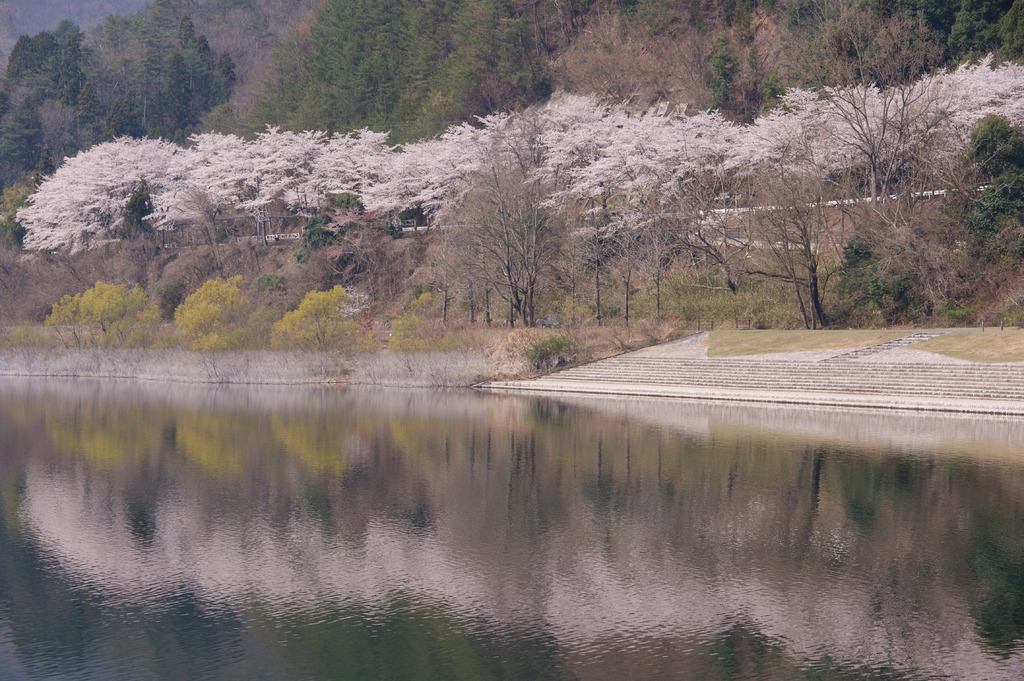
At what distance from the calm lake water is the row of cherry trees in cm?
2379

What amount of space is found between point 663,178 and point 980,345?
101ft

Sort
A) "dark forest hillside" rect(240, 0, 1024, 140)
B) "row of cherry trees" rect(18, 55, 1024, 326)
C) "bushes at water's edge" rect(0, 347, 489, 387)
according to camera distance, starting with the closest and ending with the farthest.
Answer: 1. "bushes at water's edge" rect(0, 347, 489, 387)
2. "row of cherry trees" rect(18, 55, 1024, 326)
3. "dark forest hillside" rect(240, 0, 1024, 140)

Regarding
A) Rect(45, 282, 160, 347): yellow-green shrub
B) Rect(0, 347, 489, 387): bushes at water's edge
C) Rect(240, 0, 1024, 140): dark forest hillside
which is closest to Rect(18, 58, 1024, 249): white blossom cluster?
Rect(240, 0, 1024, 140): dark forest hillside

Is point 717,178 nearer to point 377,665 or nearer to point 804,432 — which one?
point 804,432

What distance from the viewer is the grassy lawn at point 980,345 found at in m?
41.0

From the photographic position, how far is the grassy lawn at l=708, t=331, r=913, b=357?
46.9 metres

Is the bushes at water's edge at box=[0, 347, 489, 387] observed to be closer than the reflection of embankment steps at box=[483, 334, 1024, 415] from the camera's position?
No

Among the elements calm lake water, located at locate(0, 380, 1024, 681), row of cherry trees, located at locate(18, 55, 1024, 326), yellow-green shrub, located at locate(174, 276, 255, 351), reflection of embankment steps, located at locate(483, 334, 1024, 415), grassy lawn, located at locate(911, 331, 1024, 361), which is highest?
row of cherry trees, located at locate(18, 55, 1024, 326)

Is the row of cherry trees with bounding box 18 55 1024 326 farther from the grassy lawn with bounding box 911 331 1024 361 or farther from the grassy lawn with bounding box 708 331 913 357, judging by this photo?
the grassy lawn with bounding box 911 331 1024 361

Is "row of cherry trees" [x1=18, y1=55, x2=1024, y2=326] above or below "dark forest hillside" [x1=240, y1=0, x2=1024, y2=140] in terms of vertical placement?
below

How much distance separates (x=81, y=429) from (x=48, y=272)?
206 ft

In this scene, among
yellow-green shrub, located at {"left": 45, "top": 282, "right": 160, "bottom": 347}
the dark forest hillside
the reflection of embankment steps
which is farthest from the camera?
yellow-green shrub, located at {"left": 45, "top": 282, "right": 160, "bottom": 347}

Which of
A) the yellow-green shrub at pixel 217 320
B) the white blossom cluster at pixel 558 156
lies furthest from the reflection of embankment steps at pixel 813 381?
the yellow-green shrub at pixel 217 320

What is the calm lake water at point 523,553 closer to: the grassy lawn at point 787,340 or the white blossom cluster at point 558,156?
the grassy lawn at point 787,340
